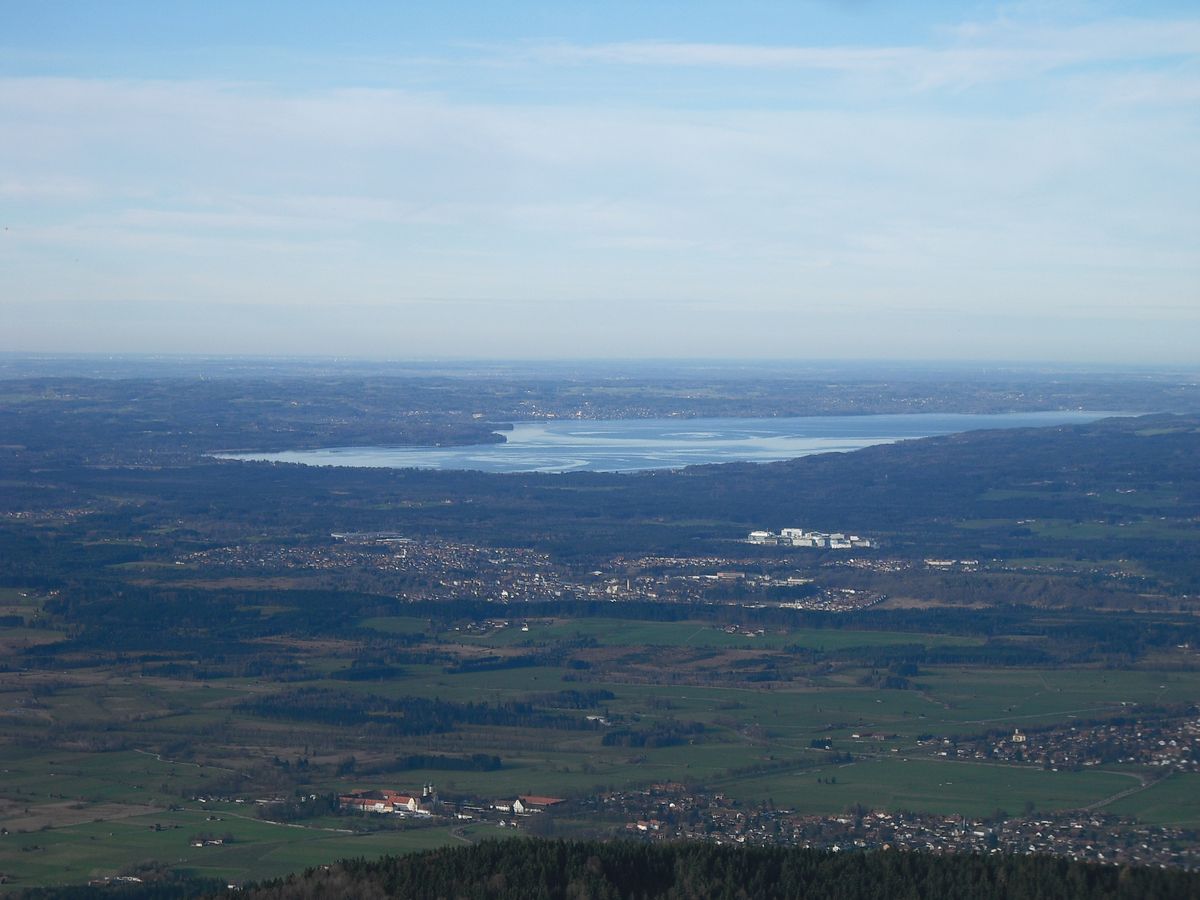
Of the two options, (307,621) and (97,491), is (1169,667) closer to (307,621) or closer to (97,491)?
(307,621)

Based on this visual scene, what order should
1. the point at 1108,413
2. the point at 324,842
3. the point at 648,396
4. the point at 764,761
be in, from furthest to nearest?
the point at 648,396, the point at 1108,413, the point at 764,761, the point at 324,842

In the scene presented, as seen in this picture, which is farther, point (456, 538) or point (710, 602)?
point (456, 538)

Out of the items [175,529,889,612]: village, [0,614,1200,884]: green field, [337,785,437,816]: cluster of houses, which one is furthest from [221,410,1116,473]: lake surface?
[337,785,437,816]: cluster of houses

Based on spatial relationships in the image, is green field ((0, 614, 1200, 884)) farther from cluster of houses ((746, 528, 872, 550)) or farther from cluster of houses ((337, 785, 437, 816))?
cluster of houses ((746, 528, 872, 550))

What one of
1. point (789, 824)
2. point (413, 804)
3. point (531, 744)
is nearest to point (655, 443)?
point (531, 744)

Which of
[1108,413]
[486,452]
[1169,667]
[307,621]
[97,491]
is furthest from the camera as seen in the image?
[1108,413]

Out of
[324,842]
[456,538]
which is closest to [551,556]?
[456,538]
